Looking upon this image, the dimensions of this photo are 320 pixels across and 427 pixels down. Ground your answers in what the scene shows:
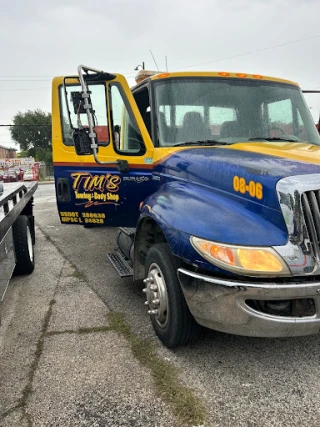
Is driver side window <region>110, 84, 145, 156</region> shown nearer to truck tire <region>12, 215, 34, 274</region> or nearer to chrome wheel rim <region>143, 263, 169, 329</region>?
chrome wheel rim <region>143, 263, 169, 329</region>

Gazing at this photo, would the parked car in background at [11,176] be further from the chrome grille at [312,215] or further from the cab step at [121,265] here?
the chrome grille at [312,215]

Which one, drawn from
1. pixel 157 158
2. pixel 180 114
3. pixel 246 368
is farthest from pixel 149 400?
pixel 180 114

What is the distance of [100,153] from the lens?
13.4ft

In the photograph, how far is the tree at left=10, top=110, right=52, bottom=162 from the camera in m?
67.8

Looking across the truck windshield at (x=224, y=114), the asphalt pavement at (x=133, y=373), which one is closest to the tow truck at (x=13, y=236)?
the asphalt pavement at (x=133, y=373)

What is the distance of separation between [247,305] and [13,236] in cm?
325

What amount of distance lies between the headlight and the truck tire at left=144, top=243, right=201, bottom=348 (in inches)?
21.6

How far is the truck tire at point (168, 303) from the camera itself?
9.48 feet

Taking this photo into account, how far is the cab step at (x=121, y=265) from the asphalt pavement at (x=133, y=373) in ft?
1.09

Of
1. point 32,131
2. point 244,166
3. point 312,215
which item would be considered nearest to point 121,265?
point 244,166

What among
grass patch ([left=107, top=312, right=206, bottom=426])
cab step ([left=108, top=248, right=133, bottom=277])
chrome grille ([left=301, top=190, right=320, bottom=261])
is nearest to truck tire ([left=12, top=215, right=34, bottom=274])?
cab step ([left=108, top=248, right=133, bottom=277])

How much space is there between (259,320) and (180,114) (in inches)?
86.6

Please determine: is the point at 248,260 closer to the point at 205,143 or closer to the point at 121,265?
the point at 205,143

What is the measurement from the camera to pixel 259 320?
2.44 metres
